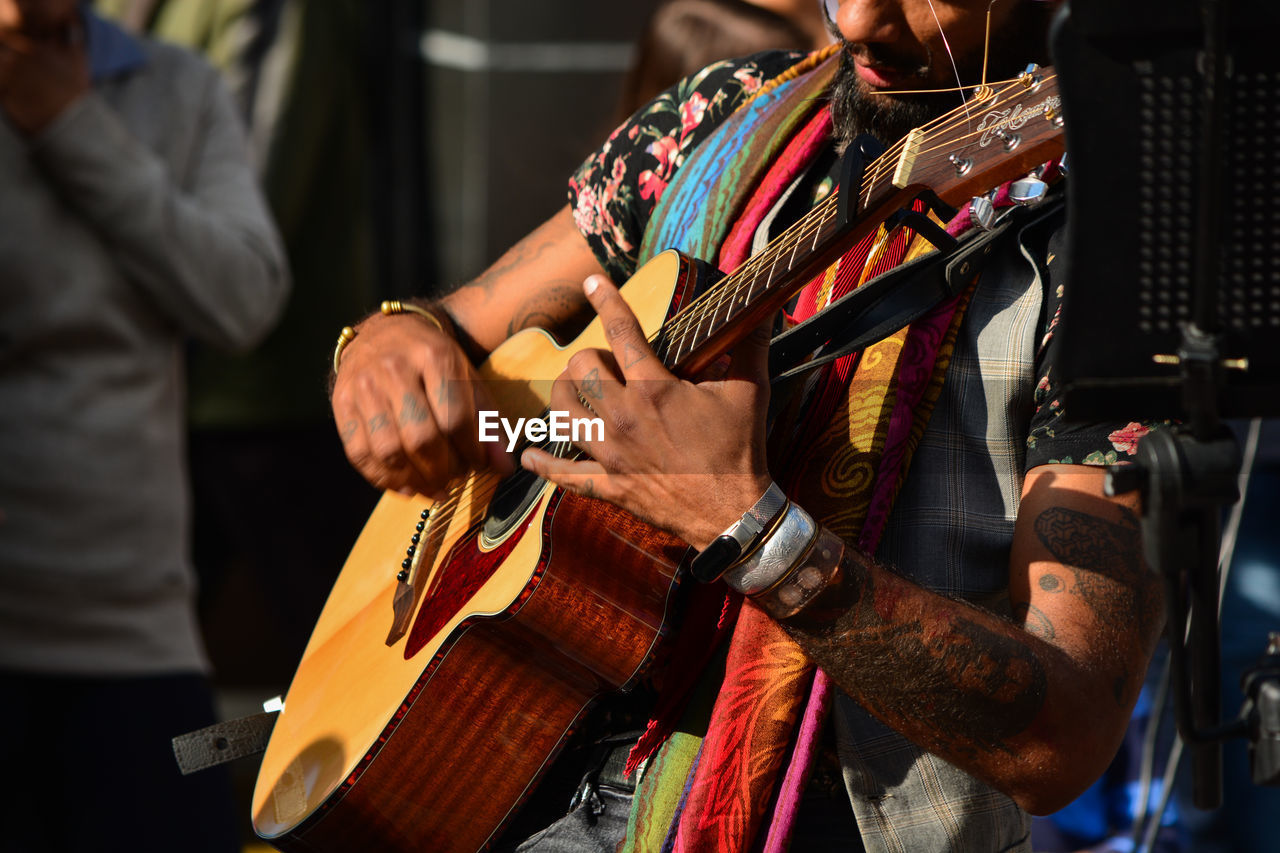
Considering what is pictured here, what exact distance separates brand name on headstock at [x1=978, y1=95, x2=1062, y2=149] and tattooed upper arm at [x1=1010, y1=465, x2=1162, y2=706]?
336 mm

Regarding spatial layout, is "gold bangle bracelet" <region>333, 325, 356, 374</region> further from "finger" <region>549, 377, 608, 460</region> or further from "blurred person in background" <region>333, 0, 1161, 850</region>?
"finger" <region>549, 377, 608, 460</region>

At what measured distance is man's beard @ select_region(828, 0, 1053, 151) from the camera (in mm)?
1466

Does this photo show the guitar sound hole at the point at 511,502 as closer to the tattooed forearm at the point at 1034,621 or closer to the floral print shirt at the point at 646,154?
the floral print shirt at the point at 646,154

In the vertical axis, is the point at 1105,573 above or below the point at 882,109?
below

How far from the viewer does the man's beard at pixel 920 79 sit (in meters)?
1.47

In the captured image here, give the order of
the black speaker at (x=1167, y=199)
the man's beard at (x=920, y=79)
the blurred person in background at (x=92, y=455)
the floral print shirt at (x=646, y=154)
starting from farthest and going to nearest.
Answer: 1. the blurred person in background at (x=92, y=455)
2. the floral print shirt at (x=646, y=154)
3. the man's beard at (x=920, y=79)
4. the black speaker at (x=1167, y=199)

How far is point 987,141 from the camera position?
4.18 ft

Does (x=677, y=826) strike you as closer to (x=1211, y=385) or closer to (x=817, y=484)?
(x=817, y=484)

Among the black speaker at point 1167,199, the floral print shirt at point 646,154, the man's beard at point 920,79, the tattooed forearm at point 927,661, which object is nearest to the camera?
the black speaker at point 1167,199

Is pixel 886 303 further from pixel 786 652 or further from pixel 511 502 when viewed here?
pixel 511 502

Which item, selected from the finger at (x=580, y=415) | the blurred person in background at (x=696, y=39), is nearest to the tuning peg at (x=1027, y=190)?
the finger at (x=580, y=415)

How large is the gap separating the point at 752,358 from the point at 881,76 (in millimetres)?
444

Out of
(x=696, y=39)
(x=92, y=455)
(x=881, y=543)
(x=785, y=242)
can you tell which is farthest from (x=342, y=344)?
(x=696, y=39)

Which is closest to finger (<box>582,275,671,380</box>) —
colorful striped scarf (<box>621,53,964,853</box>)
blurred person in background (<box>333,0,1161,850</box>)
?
blurred person in background (<box>333,0,1161,850</box>)
